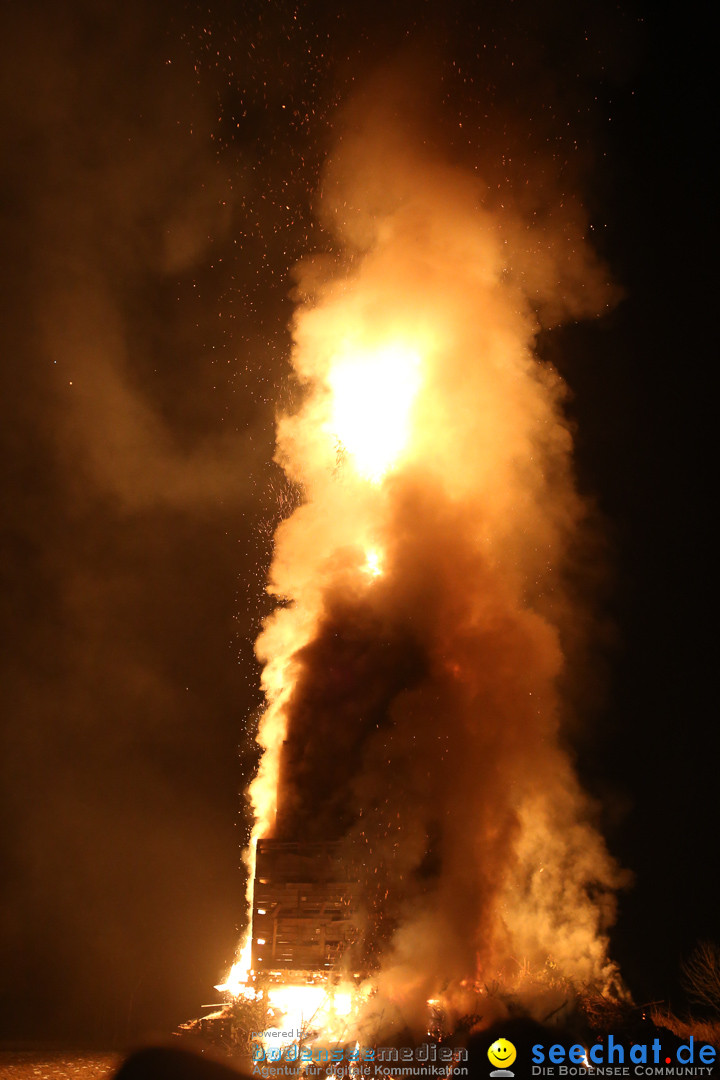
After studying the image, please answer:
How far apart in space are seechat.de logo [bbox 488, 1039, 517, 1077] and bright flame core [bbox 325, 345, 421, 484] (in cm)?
1265

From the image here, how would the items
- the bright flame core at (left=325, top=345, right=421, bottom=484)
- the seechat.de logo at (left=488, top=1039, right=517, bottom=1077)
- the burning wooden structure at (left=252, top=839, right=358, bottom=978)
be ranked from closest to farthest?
the seechat.de logo at (left=488, top=1039, right=517, bottom=1077) → the burning wooden structure at (left=252, top=839, right=358, bottom=978) → the bright flame core at (left=325, top=345, right=421, bottom=484)

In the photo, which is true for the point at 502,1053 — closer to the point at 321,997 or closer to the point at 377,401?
the point at 321,997

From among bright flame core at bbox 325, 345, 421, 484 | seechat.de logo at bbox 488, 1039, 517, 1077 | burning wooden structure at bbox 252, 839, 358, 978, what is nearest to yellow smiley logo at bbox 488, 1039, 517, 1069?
seechat.de logo at bbox 488, 1039, 517, 1077

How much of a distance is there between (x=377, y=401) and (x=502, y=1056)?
14.7m

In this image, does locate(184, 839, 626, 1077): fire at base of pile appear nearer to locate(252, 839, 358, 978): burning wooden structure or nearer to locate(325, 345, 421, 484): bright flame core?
locate(252, 839, 358, 978): burning wooden structure

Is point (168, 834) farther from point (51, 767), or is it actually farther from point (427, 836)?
point (427, 836)

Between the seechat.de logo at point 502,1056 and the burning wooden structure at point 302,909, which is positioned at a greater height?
the burning wooden structure at point 302,909

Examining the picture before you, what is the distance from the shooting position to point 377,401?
20.4 metres

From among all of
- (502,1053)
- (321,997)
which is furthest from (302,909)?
(502,1053)

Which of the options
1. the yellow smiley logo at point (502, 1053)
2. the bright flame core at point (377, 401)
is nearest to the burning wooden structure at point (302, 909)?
the yellow smiley logo at point (502, 1053)

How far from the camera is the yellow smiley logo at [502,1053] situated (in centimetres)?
1220

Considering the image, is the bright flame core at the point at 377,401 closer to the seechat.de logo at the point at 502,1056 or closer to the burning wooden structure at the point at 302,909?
the burning wooden structure at the point at 302,909

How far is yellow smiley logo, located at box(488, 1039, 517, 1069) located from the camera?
1220 centimetres

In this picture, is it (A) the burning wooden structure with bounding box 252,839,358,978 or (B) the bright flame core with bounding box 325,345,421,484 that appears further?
(B) the bright flame core with bounding box 325,345,421,484
